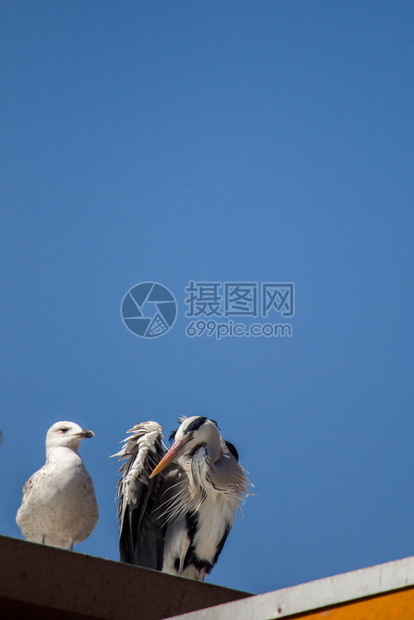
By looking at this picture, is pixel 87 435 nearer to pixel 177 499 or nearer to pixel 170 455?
pixel 170 455

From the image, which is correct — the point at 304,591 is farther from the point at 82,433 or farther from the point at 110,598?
the point at 82,433

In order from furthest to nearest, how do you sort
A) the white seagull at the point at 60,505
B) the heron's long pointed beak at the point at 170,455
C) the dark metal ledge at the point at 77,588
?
the heron's long pointed beak at the point at 170,455, the white seagull at the point at 60,505, the dark metal ledge at the point at 77,588

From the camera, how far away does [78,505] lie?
469 cm

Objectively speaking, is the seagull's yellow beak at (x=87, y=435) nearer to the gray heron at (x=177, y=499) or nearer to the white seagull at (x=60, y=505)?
the white seagull at (x=60, y=505)

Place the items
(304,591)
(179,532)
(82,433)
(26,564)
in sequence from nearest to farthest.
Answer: (304,591)
(26,564)
(82,433)
(179,532)

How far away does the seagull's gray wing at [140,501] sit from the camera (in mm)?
5840

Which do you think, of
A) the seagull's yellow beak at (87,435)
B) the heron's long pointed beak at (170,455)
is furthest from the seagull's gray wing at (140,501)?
the seagull's yellow beak at (87,435)

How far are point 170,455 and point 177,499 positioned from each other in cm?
29

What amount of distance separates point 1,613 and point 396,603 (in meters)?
1.62

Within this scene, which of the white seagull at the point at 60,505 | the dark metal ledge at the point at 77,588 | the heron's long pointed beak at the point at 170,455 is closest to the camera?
the dark metal ledge at the point at 77,588

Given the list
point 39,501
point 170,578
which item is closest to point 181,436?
point 39,501

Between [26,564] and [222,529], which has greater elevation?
[222,529]

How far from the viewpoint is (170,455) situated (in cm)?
591

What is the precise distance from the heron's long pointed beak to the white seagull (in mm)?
987
